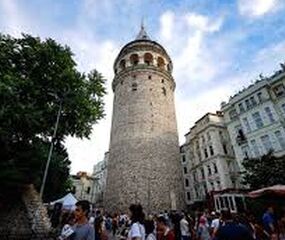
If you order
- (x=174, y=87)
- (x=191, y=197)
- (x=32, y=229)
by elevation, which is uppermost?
(x=174, y=87)

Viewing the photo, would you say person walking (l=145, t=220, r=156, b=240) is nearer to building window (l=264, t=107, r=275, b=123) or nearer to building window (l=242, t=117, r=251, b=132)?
building window (l=264, t=107, r=275, b=123)

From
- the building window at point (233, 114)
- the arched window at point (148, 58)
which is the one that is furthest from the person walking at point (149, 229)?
the arched window at point (148, 58)

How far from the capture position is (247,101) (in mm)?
26453

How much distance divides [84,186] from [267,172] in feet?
156

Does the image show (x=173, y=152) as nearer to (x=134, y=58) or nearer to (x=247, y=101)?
(x=247, y=101)

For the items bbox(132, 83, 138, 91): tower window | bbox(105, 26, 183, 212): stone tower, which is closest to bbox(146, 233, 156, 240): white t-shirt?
bbox(105, 26, 183, 212): stone tower

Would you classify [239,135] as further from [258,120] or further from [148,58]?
[148,58]

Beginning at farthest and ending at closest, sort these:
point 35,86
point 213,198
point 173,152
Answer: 1. point 173,152
2. point 213,198
3. point 35,86

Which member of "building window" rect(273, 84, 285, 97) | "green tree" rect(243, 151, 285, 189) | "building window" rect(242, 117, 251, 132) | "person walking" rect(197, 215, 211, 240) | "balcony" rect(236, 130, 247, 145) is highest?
"building window" rect(273, 84, 285, 97)

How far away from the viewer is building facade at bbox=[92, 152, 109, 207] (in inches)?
2088

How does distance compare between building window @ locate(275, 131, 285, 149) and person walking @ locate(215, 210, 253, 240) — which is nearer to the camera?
person walking @ locate(215, 210, 253, 240)

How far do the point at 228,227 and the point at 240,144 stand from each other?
23.7 meters

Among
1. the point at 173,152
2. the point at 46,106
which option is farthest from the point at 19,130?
the point at 173,152

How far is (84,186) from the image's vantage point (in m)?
58.9
